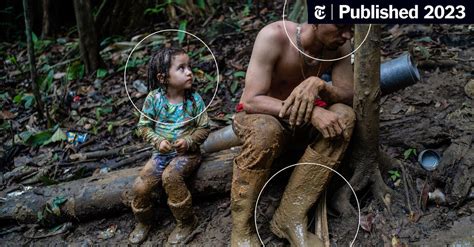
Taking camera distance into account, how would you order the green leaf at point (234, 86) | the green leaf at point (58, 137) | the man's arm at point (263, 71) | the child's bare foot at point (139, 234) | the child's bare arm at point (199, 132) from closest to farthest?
the man's arm at point (263, 71)
the child's bare arm at point (199, 132)
the child's bare foot at point (139, 234)
the green leaf at point (58, 137)
the green leaf at point (234, 86)

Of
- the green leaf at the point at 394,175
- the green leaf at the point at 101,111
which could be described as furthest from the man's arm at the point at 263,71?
the green leaf at the point at 101,111

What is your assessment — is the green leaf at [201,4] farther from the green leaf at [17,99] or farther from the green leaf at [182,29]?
the green leaf at [17,99]

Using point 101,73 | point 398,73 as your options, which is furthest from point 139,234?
point 101,73

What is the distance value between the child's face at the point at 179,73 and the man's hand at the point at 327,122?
1064mm

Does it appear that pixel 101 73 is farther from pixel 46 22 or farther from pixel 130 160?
pixel 46 22

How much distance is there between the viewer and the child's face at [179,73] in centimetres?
394

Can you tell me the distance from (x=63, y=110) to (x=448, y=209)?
5.42m

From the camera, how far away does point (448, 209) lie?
3896 millimetres

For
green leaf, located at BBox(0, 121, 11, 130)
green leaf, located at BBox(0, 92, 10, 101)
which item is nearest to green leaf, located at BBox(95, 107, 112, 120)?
green leaf, located at BBox(0, 121, 11, 130)

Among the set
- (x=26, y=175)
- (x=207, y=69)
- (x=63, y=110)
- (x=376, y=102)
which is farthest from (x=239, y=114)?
(x=63, y=110)

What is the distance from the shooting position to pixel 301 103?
3.63m

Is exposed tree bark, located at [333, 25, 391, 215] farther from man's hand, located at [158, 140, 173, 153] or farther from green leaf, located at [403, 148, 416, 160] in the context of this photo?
man's hand, located at [158, 140, 173, 153]

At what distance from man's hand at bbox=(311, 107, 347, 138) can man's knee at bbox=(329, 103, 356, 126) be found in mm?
89

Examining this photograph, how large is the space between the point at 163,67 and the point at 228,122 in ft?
6.89
